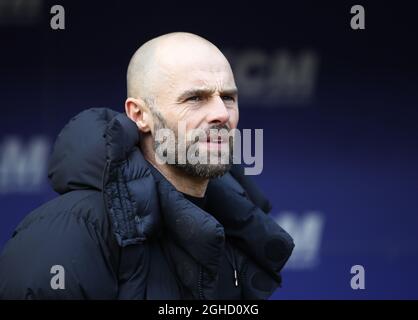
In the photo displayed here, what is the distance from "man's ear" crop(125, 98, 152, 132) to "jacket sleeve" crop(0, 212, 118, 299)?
284 mm

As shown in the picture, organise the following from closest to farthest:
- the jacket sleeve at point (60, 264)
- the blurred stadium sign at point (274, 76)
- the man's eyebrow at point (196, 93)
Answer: the jacket sleeve at point (60, 264)
the man's eyebrow at point (196, 93)
the blurred stadium sign at point (274, 76)

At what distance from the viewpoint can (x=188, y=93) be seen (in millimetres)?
1901

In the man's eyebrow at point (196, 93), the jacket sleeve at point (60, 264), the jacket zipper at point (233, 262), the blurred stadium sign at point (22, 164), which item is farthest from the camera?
the blurred stadium sign at point (22, 164)

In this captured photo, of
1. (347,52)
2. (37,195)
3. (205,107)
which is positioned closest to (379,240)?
(347,52)

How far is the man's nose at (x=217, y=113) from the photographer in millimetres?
1901

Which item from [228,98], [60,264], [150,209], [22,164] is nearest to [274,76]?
[22,164]

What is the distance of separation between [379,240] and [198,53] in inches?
85.2

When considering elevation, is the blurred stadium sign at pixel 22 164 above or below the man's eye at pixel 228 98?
below

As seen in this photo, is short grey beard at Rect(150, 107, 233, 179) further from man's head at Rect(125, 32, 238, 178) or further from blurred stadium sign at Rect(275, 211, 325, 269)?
blurred stadium sign at Rect(275, 211, 325, 269)

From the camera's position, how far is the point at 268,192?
3.86 m

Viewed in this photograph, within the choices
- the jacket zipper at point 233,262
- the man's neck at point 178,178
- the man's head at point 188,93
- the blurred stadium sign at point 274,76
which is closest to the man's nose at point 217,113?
the man's head at point 188,93

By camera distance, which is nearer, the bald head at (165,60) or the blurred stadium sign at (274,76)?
the bald head at (165,60)

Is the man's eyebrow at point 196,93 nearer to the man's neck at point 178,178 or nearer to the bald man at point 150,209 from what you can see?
the bald man at point 150,209
